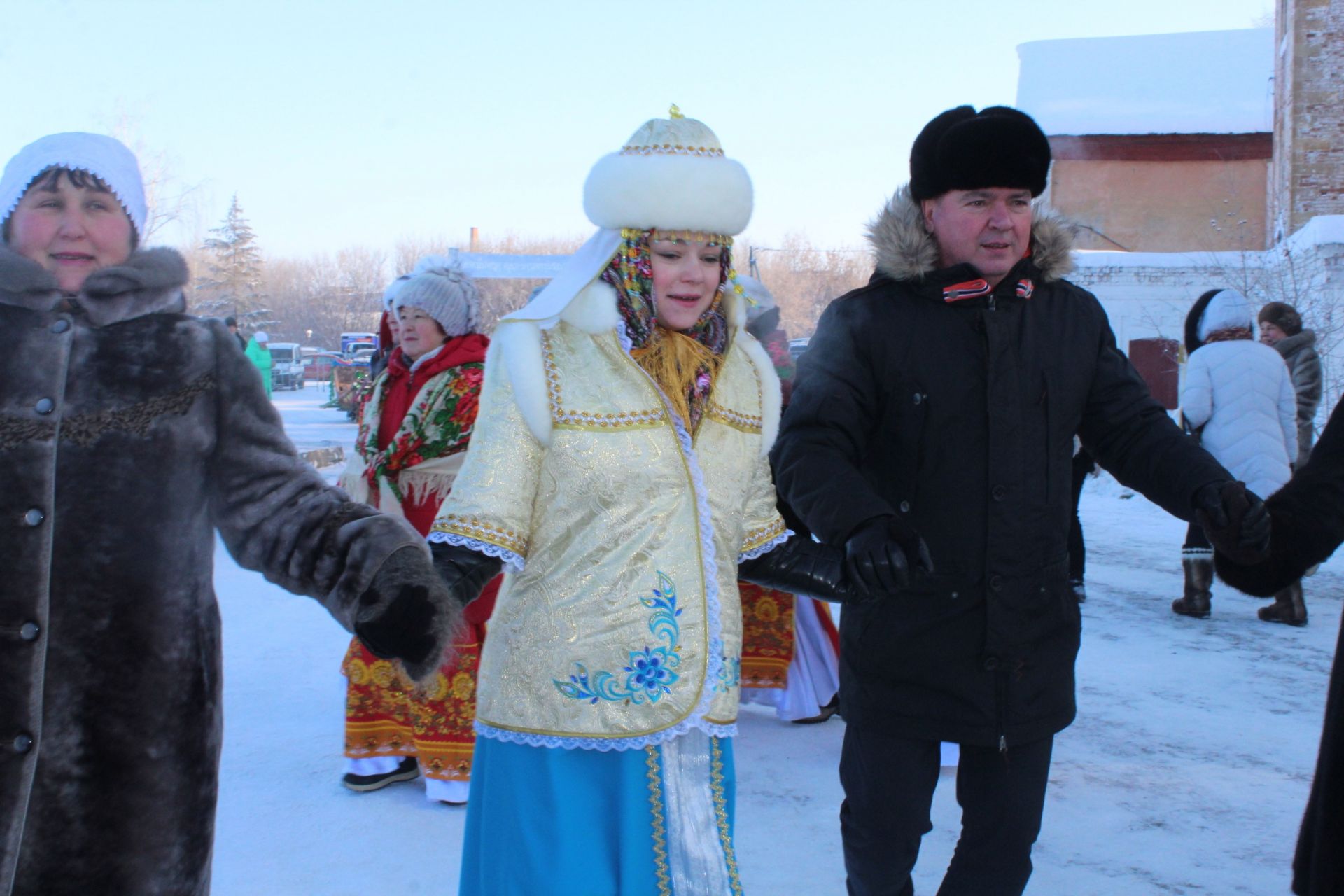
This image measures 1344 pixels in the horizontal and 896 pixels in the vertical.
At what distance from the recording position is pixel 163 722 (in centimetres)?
169

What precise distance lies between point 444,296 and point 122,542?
227 centimetres

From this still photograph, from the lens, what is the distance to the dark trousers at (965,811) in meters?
2.13

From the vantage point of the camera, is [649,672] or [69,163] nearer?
[69,163]

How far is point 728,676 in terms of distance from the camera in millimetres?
2029

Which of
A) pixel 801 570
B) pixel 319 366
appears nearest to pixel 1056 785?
pixel 801 570

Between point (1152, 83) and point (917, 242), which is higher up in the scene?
point (1152, 83)

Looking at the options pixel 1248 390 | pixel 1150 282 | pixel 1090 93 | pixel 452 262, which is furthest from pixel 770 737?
pixel 1090 93

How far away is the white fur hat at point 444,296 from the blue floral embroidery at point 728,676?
2.16m

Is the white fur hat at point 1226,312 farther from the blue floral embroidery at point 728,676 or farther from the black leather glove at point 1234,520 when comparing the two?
the blue floral embroidery at point 728,676

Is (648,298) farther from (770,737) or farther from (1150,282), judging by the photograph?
(1150,282)

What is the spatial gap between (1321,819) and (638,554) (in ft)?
3.91

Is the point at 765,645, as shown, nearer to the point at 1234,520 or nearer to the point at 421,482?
the point at 421,482

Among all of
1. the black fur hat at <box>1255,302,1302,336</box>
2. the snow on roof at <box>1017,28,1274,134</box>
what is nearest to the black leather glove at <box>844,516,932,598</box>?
the black fur hat at <box>1255,302,1302,336</box>

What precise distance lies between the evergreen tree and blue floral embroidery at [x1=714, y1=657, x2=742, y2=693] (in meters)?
42.6
